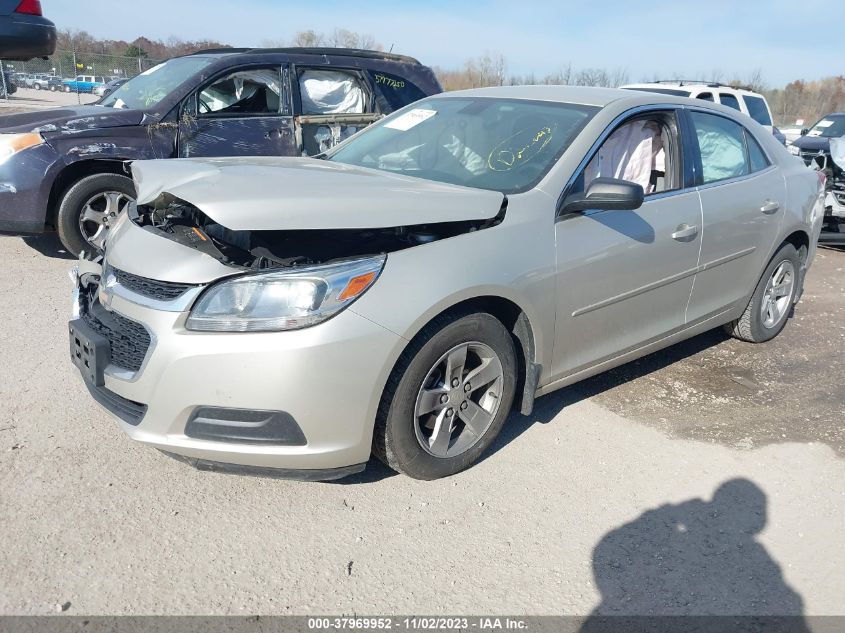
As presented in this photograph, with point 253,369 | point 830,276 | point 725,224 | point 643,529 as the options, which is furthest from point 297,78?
point 830,276

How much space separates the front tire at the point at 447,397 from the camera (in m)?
2.70

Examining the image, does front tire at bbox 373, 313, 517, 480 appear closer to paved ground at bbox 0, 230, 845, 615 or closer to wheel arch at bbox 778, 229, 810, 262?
paved ground at bbox 0, 230, 845, 615

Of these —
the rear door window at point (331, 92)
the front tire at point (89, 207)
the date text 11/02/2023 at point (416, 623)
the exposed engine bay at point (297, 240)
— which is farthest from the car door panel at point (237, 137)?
the date text 11/02/2023 at point (416, 623)

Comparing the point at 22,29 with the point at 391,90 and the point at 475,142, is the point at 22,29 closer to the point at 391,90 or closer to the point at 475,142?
the point at 391,90

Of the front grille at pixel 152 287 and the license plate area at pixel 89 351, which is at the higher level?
the front grille at pixel 152 287

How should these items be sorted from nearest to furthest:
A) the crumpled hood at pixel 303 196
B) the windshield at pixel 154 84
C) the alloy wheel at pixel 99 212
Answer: the crumpled hood at pixel 303 196 < the alloy wheel at pixel 99 212 < the windshield at pixel 154 84

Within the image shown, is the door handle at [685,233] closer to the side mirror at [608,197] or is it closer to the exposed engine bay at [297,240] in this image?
the side mirror at [608,197]

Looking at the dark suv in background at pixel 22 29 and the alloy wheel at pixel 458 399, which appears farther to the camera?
the dark suv in background at pixel 22 29

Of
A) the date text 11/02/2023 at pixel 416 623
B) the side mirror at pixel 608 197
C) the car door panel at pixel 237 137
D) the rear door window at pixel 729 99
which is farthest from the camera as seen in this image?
the rear door window at pixel 729 99

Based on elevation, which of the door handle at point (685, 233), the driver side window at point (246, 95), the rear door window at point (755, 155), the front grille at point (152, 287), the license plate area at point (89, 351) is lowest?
the license plate area at point (89, 351)

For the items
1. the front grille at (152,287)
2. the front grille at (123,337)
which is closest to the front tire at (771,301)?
the front grille at (152,287)

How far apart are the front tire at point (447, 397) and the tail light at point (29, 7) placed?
23.2 feet

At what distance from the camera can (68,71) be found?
34688mm

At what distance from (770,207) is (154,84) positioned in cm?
534
